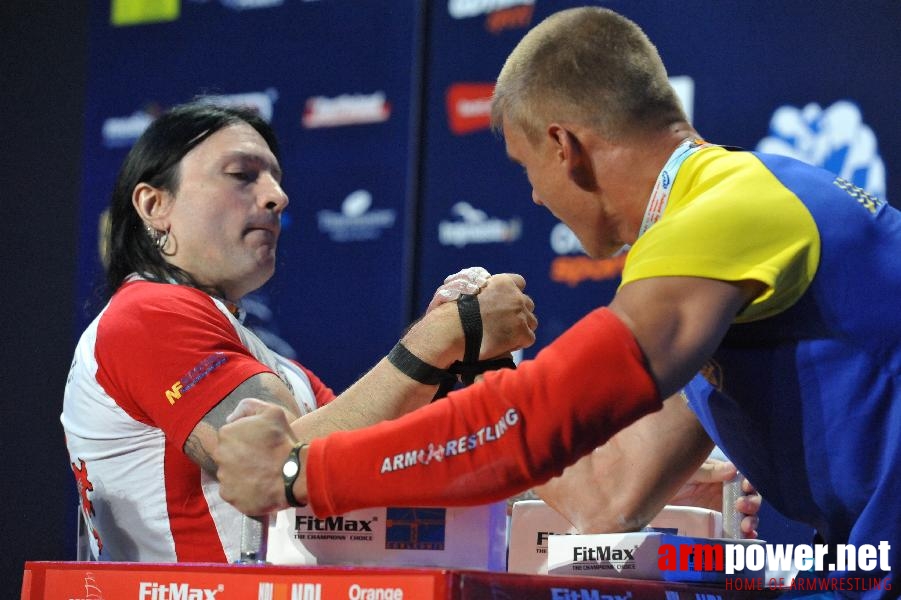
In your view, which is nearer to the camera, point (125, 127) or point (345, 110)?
point (345, 110)

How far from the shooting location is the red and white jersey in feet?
5.79

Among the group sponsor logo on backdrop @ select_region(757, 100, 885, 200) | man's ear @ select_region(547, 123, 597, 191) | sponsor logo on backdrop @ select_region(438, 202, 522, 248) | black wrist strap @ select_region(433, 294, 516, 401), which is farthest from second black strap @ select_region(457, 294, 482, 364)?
sponsor logo on backdrop @ select_region(438, 202, 522, 248)

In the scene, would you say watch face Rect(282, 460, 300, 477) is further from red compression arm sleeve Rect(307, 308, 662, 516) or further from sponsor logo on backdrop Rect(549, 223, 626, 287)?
sponsor logo on backdrop Rect(549, 223, 626, 287)

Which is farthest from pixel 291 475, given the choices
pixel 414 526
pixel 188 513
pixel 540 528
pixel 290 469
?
pixel 188 513

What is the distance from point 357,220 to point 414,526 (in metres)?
2.23

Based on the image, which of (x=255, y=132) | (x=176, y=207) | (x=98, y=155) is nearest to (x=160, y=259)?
(x=176, y=207)

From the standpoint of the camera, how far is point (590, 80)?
1.38m

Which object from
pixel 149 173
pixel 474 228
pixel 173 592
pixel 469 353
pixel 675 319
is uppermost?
pixel 474 228

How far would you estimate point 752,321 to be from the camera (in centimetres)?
128

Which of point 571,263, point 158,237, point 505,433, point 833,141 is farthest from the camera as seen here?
point 571,263

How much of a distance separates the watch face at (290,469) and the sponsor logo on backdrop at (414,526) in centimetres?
10

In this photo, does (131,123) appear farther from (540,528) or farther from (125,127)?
(540,528)

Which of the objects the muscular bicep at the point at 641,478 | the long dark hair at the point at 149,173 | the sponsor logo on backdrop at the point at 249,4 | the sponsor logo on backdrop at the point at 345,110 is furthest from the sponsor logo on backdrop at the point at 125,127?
the muscular bicep at the point at 641,478

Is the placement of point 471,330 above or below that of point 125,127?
below
